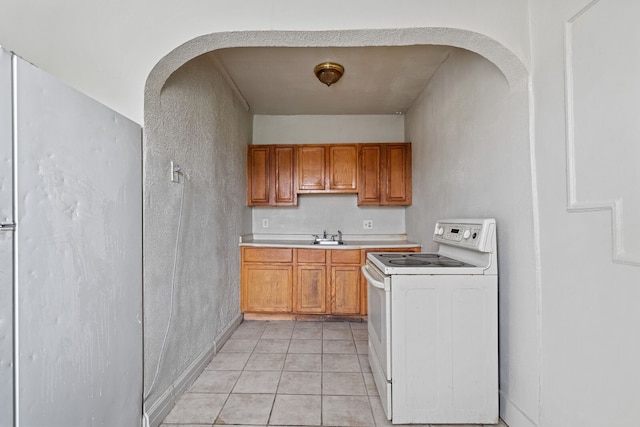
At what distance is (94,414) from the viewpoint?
46.0 inches

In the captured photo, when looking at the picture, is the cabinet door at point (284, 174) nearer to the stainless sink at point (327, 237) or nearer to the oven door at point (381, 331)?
the stainless sink at point (327, 237)

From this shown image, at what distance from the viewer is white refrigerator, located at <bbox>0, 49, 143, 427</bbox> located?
877 millimetres

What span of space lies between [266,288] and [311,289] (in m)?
0.49

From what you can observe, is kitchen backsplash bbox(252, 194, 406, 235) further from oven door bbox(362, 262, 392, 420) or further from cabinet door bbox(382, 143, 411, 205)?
oven door bbox(362, 262, 392, 420)

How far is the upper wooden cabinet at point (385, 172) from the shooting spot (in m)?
3.60

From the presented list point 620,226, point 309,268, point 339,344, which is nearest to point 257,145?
point 309,268

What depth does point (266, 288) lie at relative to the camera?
3.34 meters

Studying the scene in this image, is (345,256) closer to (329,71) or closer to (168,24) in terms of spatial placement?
(329,71)

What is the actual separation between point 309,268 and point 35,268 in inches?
100

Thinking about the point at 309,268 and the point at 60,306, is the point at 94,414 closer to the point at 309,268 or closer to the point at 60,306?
the point at 60,306

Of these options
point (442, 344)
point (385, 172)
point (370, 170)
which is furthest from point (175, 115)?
point (385, 172)

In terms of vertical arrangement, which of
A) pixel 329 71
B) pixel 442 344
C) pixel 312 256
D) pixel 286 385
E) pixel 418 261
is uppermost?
pixel 329 71

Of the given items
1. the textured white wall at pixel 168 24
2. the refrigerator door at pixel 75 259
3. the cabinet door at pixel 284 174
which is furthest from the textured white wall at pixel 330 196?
the refrigerator door at pixel 75 259

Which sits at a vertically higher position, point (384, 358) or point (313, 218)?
point (313, 218)
